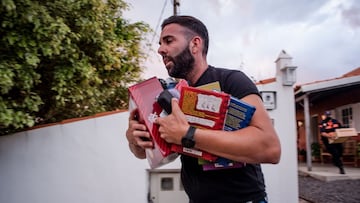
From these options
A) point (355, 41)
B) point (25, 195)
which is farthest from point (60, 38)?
point (355, 41)

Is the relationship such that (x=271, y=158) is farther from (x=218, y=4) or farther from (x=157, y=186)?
(x=218, y=4)

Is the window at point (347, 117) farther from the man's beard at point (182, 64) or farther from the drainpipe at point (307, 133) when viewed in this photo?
the man's beard at point (182, 64)

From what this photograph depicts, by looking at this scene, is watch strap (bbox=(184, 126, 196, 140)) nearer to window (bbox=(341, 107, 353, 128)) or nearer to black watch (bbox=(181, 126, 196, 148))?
black watch (bbox=(181, 126, 196, 148))

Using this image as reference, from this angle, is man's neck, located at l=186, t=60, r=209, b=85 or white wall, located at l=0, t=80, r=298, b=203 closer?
man's neck, located at l=186, t=60, r=209, b=85

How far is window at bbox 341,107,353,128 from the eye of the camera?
10547 millimetres

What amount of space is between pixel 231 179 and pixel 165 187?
348cm

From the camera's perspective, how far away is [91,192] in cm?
461

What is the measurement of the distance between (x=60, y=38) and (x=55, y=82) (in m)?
0.83

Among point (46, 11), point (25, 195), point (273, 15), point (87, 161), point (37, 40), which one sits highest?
point (273, 15)

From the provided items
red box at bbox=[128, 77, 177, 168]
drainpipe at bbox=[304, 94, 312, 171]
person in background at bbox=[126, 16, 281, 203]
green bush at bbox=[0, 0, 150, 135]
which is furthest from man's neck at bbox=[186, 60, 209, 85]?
drainpipe at bbox=[304, 94, 312, 171]

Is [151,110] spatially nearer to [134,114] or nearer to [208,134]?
[134,114]

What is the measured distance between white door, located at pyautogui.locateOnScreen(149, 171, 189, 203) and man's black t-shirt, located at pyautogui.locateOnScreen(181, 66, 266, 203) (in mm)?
3270

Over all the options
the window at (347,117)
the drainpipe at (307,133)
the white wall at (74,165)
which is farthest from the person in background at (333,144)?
the white wall at (74,165)

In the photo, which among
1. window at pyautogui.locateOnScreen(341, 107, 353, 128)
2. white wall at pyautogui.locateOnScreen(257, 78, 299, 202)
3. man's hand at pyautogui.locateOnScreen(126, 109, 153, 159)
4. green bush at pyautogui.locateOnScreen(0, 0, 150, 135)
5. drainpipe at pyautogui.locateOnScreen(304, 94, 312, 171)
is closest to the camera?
Answer: man's hand at pyautogui.locateOnScreen(126, 109, 153, 159)
